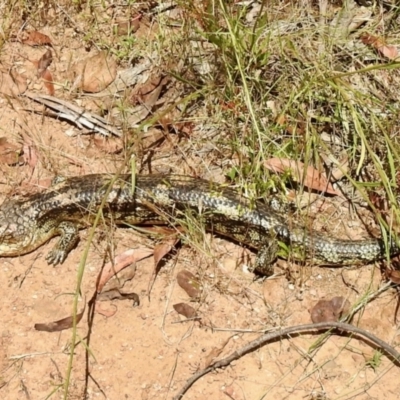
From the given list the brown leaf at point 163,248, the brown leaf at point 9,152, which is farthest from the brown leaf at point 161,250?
the brown leaf at point 9,152

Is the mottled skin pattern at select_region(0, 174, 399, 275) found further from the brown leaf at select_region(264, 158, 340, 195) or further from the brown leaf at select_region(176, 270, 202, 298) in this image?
the brown leaf at select_region(176, 270, 202, 298)

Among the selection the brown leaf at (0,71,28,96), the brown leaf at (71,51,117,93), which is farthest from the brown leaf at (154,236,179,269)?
the brown leaf at (0,71,28,96)

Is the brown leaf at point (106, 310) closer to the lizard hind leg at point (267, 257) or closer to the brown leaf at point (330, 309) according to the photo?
the lizard hind leg at point (267, 257)

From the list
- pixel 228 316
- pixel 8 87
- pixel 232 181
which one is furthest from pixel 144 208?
pixel 8 87

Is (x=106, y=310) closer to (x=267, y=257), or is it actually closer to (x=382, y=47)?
(x=267, y=257)

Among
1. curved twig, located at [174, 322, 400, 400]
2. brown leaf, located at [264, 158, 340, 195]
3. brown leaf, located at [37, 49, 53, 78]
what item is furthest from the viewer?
brown leaf, located at [37, 49, 53, 78]

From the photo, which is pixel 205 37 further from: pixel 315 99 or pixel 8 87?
pixel 8 87
